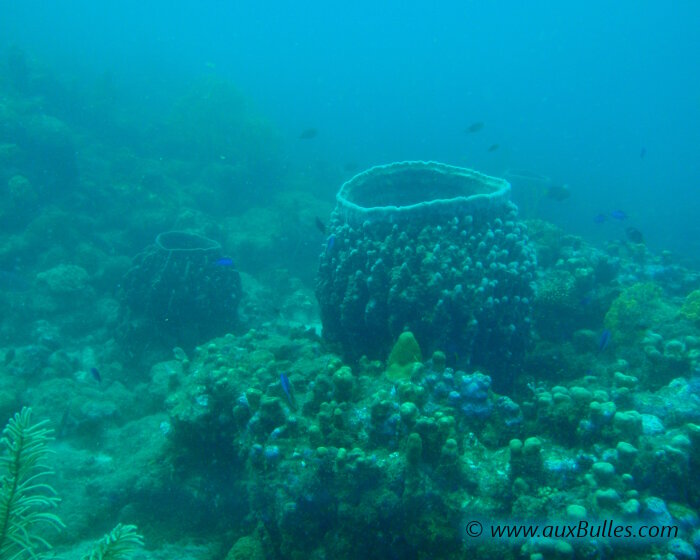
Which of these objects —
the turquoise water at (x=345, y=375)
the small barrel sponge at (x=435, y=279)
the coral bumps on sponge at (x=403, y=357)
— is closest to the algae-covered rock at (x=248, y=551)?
the turquoise water at (x=345, y=375)

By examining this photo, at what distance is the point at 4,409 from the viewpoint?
6.27 meters

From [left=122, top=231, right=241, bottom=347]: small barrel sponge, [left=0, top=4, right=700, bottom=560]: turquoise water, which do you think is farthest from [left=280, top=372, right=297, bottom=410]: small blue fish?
[left=122, top=231, right=241, bottom=347]: small barrel sponge

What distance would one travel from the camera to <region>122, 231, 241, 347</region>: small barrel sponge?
834 cm

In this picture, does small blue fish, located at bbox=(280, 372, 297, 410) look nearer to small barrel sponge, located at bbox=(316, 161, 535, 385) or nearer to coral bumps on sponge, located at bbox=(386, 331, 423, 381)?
coral bumps on sponge, located at bbox=(386, 331, 423, 381)

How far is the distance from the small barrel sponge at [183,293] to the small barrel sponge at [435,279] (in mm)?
3558

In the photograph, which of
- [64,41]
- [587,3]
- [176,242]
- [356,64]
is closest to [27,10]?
[64,41]

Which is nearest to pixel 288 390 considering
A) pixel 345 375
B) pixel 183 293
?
pixel 345 375

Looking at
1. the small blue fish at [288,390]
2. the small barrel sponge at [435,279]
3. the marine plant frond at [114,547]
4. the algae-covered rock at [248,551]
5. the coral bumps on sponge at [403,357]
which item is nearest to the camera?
the marine plant frond at [114,547]

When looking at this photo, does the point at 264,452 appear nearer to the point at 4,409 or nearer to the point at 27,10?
the point at 4,409

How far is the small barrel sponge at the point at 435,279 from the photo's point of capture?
4.82 metres

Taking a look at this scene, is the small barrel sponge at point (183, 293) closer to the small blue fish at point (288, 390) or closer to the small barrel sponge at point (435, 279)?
the small barrel sponge at point (435, 279)

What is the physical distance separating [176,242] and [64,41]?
6050 centimetres

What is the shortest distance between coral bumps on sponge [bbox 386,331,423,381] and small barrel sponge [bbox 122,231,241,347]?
468cm

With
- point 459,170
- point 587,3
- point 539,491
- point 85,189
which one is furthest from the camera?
point 587,3
